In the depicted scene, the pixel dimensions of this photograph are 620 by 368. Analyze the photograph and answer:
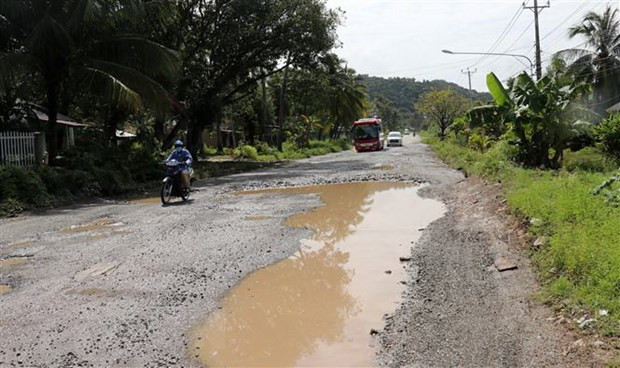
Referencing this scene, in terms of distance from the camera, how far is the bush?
61.6ft

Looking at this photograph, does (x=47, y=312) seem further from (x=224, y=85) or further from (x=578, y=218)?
(x=224, y=85)

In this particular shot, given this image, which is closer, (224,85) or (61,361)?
(61,361)

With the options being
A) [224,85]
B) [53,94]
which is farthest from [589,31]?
[53,94]

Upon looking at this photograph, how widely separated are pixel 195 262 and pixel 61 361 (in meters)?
2.94

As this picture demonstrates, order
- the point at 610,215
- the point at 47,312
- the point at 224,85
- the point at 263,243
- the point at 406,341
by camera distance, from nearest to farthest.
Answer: the point at 406,341 < the point at 47,312 < the point at 610,215 < the point at 263,243 < the point at 224,85

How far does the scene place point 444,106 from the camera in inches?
2431

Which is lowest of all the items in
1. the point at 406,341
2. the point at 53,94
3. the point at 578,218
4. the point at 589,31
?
the point at 406,341

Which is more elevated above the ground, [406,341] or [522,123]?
[522,123]

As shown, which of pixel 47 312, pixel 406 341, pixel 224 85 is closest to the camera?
pixel 406 341

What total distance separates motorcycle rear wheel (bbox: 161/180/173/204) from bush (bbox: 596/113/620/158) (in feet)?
49.5

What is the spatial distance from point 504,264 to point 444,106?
5759 cm

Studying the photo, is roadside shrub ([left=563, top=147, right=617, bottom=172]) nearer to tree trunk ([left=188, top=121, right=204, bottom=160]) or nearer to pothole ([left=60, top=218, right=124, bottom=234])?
pothole ([left=60, top=218, right=124, bottom=234])

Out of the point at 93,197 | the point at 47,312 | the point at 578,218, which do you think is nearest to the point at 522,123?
the point at 578,218

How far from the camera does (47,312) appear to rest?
17.4 ft
